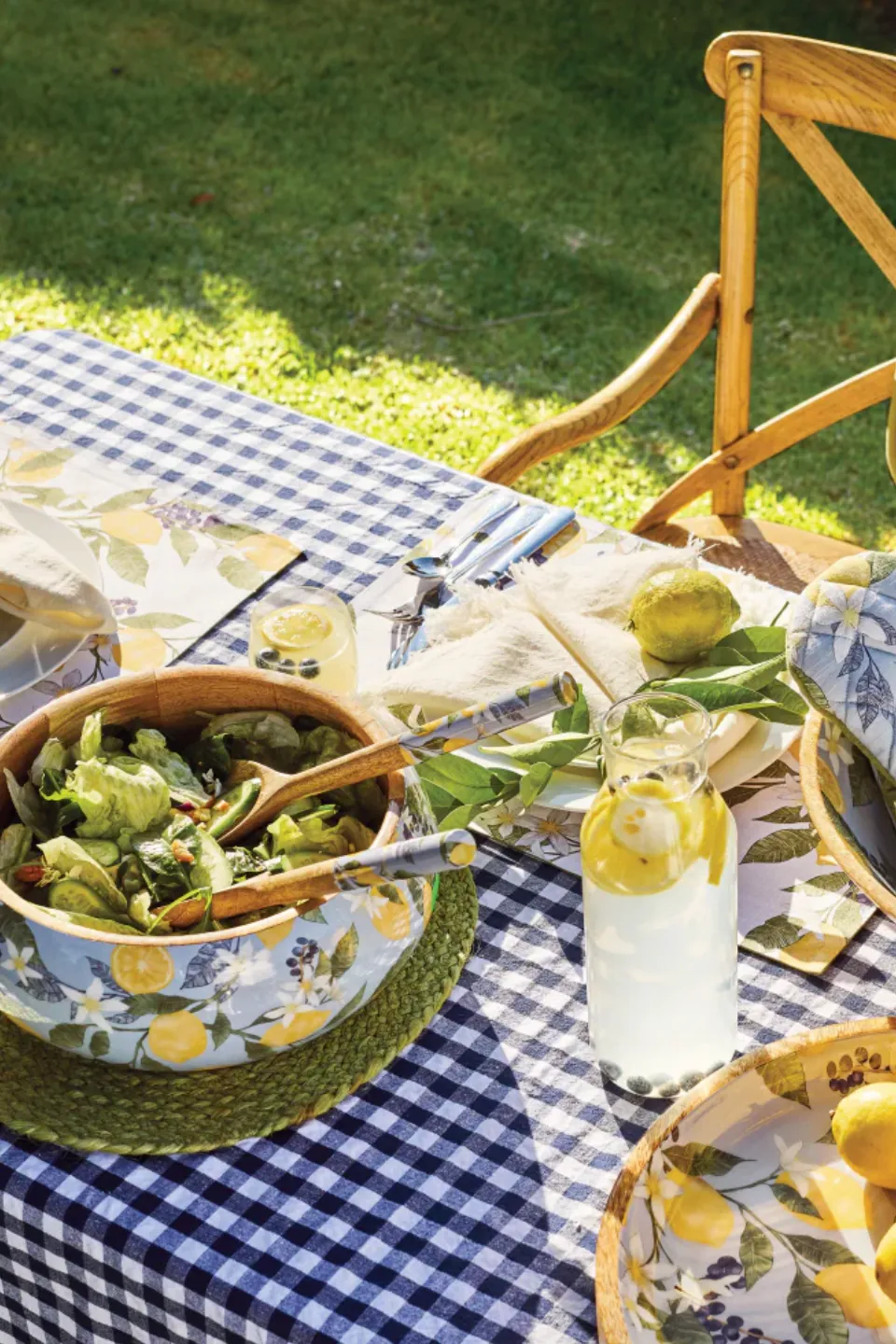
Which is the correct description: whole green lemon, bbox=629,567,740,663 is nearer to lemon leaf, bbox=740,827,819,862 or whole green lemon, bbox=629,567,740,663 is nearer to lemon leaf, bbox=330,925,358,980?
lemon leaf, bbox=740,827,819,862

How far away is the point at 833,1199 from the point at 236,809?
1.33ft

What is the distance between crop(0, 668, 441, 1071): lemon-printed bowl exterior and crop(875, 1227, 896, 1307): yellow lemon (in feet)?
0.99

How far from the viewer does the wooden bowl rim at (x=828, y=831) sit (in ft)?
2.58

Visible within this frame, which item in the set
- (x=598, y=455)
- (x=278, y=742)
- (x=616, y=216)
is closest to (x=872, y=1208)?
(x=278, y=742)

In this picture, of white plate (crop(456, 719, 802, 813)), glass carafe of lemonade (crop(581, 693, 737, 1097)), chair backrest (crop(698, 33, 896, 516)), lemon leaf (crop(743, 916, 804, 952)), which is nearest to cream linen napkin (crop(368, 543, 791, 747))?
white plate (crop(456, 719, 802, 813))

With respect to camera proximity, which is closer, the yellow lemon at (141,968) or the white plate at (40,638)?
the yellow lemon at (141,968)

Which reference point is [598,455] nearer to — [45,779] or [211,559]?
[211,559]

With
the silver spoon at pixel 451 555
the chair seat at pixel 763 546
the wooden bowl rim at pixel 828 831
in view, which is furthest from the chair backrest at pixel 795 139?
the wooden bowl rim at pixel 828 831

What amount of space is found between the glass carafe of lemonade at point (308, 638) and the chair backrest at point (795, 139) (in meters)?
0.78

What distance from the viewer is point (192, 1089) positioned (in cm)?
89

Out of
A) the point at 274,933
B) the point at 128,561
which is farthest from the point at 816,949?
the point at 128,561

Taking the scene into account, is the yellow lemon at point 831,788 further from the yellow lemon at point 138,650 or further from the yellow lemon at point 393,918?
the yellow lemon at point 138,650

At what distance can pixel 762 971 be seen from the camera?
98 centimetres

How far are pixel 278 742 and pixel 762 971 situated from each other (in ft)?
1.13
